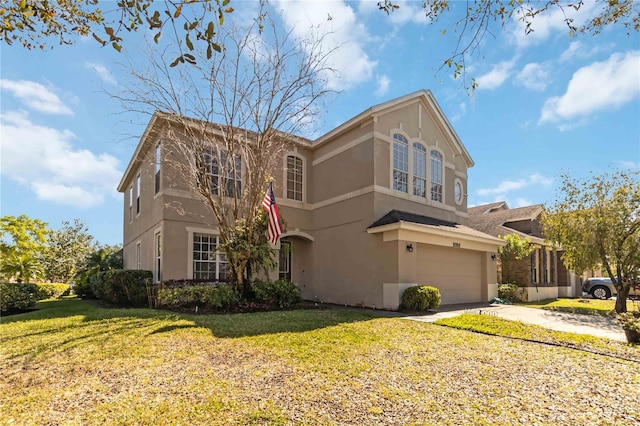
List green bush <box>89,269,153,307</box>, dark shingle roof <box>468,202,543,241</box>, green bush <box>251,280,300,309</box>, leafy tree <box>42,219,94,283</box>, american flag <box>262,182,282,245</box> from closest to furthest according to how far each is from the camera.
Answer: american flag <box>262,182,282,245</box> → green bush <box>251,280,300,309</box> → green bush <box>89,269,153,307</box> → dark shingle roof <box>468,202,543,241</box> → leafy tree <box>42,219,94,283</box>

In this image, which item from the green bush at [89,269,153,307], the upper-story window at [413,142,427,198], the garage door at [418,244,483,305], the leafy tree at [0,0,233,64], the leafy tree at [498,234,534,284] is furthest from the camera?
the leafy tree at [498,234,534,284]

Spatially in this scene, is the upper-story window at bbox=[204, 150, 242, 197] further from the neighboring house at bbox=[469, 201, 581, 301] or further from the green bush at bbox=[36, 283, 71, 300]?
the neighboring house at bbox=[469, 201, 581, 301]

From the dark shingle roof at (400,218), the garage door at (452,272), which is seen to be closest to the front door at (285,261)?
the dark shingle roof at (400,218)

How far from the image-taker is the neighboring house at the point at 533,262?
1864 centimetres

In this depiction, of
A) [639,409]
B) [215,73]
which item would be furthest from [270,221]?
[639,409]

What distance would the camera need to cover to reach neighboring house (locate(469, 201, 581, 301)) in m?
18.6

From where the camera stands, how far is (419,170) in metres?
15.5

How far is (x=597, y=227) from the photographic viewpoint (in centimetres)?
1302

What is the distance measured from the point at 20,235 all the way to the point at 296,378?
16317mm

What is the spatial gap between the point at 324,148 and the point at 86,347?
38.8 feet

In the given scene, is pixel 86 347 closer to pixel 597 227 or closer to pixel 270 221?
pixel 270 221

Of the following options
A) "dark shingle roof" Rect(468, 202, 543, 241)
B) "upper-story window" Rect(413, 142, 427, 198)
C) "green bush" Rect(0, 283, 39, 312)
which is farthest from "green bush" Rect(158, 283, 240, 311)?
"dark shingle roof" Rect(468, 202, 543, 241)

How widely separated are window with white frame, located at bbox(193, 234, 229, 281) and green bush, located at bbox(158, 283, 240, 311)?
195 cm

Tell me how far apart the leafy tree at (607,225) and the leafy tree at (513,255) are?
424cm
